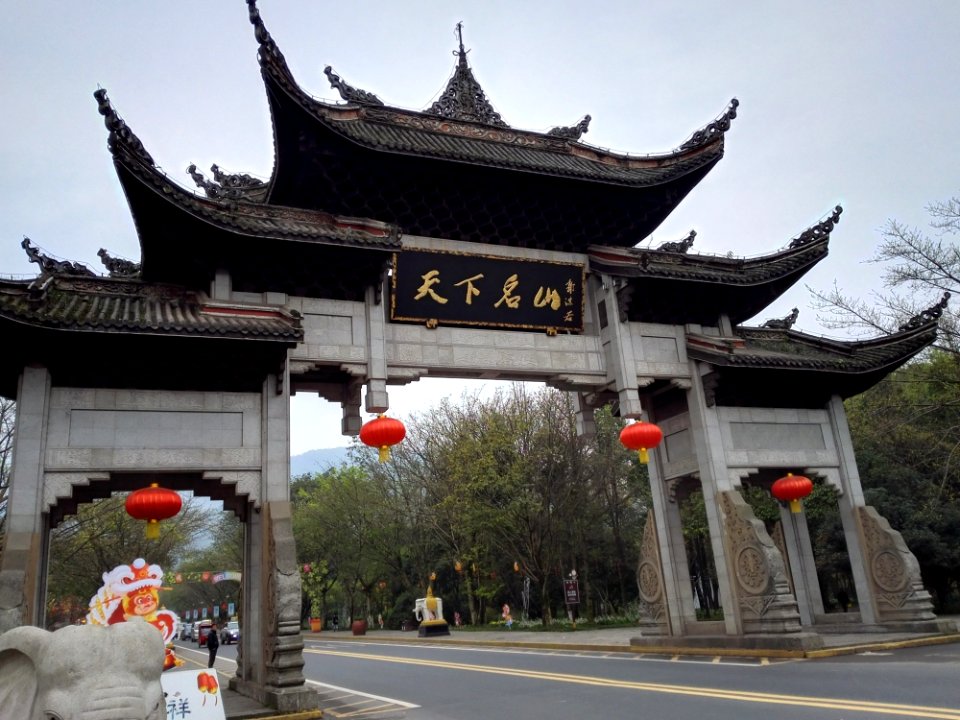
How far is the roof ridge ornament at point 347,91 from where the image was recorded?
42.5ft

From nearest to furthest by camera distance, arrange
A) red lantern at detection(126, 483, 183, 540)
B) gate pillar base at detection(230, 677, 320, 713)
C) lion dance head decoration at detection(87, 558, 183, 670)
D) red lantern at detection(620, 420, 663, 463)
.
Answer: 1. lion dance head decoration at detection(87, 558, 183, 670)
2. gate pillar base at detection(230, 677, 320, 713)
3. red lantern at detection(126, 483, 183, 540)
4. red lantern at detection(620, 420, 663, 463)

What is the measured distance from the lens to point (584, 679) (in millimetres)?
10539

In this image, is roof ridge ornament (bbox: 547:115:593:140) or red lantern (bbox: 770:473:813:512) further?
roof ridge ornament (bbox: 547:115:593:140)

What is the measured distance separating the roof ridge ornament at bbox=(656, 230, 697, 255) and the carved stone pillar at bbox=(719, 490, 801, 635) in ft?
17.2

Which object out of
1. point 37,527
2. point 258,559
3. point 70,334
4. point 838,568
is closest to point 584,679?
point 258,559

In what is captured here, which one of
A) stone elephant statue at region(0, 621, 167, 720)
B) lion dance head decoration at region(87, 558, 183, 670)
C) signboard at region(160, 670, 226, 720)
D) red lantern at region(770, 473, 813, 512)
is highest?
red lantern at region(770, 473, 813, 512)

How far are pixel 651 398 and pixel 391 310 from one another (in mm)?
5948

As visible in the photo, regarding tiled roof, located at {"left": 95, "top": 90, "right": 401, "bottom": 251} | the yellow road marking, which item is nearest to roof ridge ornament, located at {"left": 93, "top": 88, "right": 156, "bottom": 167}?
tiled roof, located at {"left": 95, "top": 90, "right": 401, "bottom": 251}

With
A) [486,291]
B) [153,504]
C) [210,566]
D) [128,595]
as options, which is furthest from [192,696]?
[210,566]

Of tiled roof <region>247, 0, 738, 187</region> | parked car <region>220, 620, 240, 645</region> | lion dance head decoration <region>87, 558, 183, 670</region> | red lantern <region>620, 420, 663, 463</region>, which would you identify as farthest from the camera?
parked car <region>220, 620, 240, 645</region>

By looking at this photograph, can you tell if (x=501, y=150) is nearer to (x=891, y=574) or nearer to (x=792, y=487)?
(x=792, y=487)

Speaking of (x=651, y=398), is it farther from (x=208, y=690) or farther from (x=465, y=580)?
(x=465, y=580)

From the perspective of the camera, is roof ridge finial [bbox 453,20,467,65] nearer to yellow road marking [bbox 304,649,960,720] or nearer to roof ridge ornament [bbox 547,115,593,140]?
roof ridge ornament [bbox 547,115,593,140]

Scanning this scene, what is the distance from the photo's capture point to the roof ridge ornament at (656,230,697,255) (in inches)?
578
